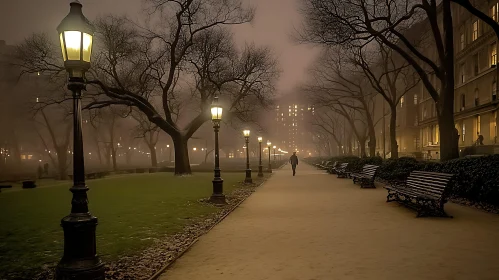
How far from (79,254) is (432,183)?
937cm

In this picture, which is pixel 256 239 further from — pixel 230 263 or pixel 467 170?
pixel 467 170

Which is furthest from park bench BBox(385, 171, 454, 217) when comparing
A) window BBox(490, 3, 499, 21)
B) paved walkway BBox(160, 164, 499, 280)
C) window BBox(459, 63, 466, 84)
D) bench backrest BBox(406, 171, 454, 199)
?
window BBox(459, 63, 466, 84)

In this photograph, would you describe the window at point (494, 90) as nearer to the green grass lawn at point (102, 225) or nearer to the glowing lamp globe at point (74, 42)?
the green grass lawn at point (102, 225)

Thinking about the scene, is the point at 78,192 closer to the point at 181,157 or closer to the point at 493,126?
the point at 181,157

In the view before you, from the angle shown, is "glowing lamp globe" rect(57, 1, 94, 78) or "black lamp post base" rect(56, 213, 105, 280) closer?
"black lamp post base" rect(56, 213, 105, 280)

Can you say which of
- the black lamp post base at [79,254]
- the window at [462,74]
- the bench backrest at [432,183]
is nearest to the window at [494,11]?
the window at [462,74]

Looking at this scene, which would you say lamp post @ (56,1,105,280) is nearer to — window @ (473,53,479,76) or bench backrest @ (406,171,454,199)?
bench backrest @ (406,171,454,199)

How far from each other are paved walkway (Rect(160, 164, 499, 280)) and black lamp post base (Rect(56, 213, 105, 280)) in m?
1.07

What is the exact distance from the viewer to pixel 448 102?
18922 mm

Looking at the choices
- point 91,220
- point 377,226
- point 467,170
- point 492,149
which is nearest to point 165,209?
point 377,226

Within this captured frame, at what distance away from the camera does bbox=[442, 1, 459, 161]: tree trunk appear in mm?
18750

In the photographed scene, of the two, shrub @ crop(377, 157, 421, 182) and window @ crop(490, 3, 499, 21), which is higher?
window @ crop(490, 3, 499, 21)

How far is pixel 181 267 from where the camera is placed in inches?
257

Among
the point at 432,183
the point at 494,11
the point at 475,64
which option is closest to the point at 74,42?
the point at 432,183
